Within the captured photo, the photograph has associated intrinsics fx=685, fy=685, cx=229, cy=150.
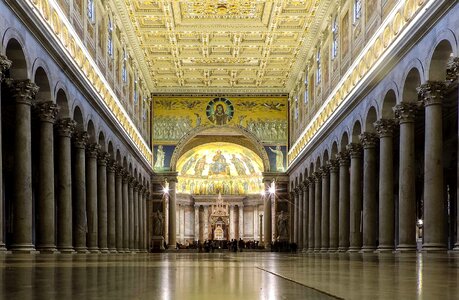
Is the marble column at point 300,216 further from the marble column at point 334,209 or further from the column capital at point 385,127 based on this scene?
the column capital at point 385,127

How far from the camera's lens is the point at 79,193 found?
23.8m

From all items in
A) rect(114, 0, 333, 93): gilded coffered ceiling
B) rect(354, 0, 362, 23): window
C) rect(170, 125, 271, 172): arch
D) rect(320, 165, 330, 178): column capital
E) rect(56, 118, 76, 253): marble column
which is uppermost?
rect(114, 0, 333, 93): gilded coffered ceiling

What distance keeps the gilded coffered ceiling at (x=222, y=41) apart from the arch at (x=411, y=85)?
12492 mm

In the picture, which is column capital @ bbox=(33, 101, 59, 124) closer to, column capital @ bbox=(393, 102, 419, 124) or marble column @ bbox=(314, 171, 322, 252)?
column capital @ bbox=(393, 102, 419, 124)

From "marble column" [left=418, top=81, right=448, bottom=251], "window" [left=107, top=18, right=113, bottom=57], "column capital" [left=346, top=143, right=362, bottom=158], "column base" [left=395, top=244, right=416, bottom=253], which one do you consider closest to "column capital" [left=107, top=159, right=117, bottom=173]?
"window" [left=107, top=18, right=113, bottom=57]

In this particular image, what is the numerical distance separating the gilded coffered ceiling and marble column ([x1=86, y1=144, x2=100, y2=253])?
27.2 ft

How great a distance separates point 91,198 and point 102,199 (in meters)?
2.84

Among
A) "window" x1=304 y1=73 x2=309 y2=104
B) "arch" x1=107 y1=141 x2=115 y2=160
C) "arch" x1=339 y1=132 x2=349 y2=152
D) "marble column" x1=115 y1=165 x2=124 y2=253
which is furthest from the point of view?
"window" x1=304 y1=73 x2=309 y2=104

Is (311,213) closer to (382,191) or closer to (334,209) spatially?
(334,209)

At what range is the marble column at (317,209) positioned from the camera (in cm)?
3484

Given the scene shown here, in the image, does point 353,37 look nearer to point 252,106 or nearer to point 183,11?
point 183,11

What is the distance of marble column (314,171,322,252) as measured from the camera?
3484 cm

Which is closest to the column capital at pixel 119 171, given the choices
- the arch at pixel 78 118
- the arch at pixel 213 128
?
the arch at pixel 78 118

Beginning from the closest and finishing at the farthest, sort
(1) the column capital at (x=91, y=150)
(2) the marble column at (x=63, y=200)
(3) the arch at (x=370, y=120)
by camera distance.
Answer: (2) the marble column at (x=63, y=200), (3) the arch at (x=370, y=120), (1) the column capital at (x=91, y=150)
